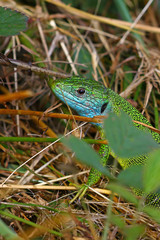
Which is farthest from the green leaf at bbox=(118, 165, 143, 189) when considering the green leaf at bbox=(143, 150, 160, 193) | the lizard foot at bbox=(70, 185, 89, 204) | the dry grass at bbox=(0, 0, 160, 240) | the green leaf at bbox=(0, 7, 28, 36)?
the green leaf at bbox=(0, 7, 28, 36)

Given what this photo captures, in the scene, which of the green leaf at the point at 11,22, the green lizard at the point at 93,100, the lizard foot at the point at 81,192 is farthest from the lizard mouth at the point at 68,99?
the lizard foot at the point at 81,192

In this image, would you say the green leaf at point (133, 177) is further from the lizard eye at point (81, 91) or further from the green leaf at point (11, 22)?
the green leaf at point (11, 22)

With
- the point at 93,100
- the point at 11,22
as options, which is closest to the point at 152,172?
the point at 93,100

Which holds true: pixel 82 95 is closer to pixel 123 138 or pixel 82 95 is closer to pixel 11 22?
pixel 11 22

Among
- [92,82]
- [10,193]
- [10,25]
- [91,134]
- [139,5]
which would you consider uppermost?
[139,5]

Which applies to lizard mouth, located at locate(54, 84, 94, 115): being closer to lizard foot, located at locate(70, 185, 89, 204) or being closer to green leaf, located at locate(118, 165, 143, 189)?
lizard foot, located at locate(70, 185, 89, 204)

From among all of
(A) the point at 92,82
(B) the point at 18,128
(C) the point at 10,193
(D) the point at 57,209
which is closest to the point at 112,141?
(D) the point at 57,209

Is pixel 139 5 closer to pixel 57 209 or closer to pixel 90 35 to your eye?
pixel 90 35
